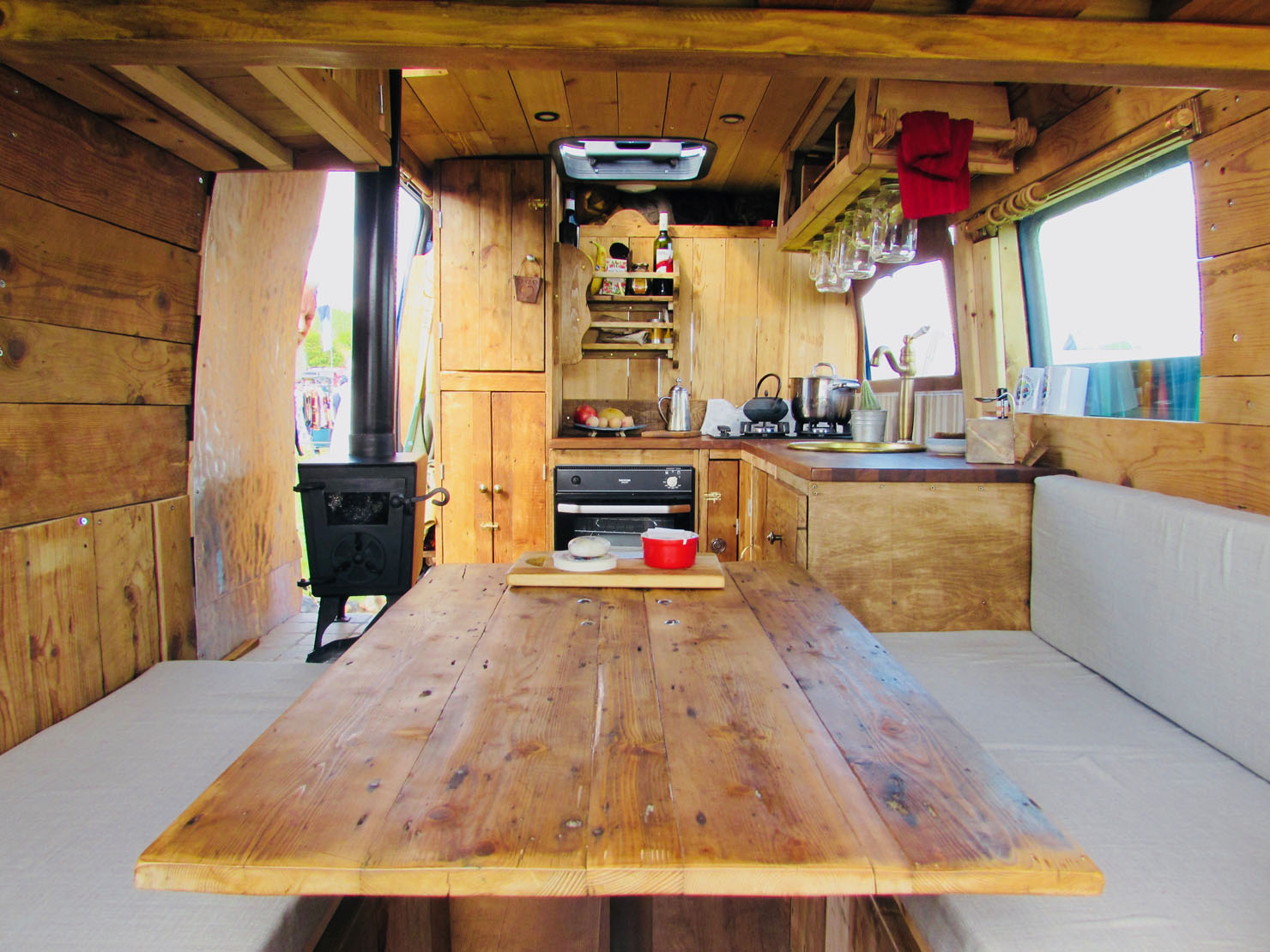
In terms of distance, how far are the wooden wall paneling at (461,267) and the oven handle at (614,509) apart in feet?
3.53

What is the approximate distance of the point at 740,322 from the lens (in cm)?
465

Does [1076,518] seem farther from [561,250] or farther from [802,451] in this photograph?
[561,250]

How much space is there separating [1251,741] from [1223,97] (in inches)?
56.6

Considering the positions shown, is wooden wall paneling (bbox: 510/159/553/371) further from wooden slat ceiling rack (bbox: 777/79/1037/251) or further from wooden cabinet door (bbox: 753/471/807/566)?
wooden slat ceiling rack (bbox: 777/79/1037/251)

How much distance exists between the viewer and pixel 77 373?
6.05ft

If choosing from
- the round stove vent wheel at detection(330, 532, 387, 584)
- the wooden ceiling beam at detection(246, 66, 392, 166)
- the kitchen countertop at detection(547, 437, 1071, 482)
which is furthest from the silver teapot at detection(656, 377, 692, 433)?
the wooden ceiling beam at detection(246, 66, 392, 166)

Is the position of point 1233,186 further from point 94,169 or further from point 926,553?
point 94,169

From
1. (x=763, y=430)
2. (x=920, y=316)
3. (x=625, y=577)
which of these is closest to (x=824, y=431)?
(x=763, y=430)

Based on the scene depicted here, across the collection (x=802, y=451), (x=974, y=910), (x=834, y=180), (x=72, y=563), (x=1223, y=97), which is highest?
(x=834, y=180)

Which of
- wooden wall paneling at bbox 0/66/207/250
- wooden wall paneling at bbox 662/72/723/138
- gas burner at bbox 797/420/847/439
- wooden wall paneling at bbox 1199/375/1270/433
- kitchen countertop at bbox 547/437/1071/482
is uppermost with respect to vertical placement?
wooden wall paneling at bbox 662/72/723/138

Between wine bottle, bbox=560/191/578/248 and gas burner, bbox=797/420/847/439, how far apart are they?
164 centimetres

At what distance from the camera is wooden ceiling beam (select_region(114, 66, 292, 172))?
5.49ft

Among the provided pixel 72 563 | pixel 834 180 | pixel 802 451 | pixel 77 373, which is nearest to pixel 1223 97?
pixel 834 180

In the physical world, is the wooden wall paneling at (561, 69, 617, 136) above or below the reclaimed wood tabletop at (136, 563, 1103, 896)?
above
